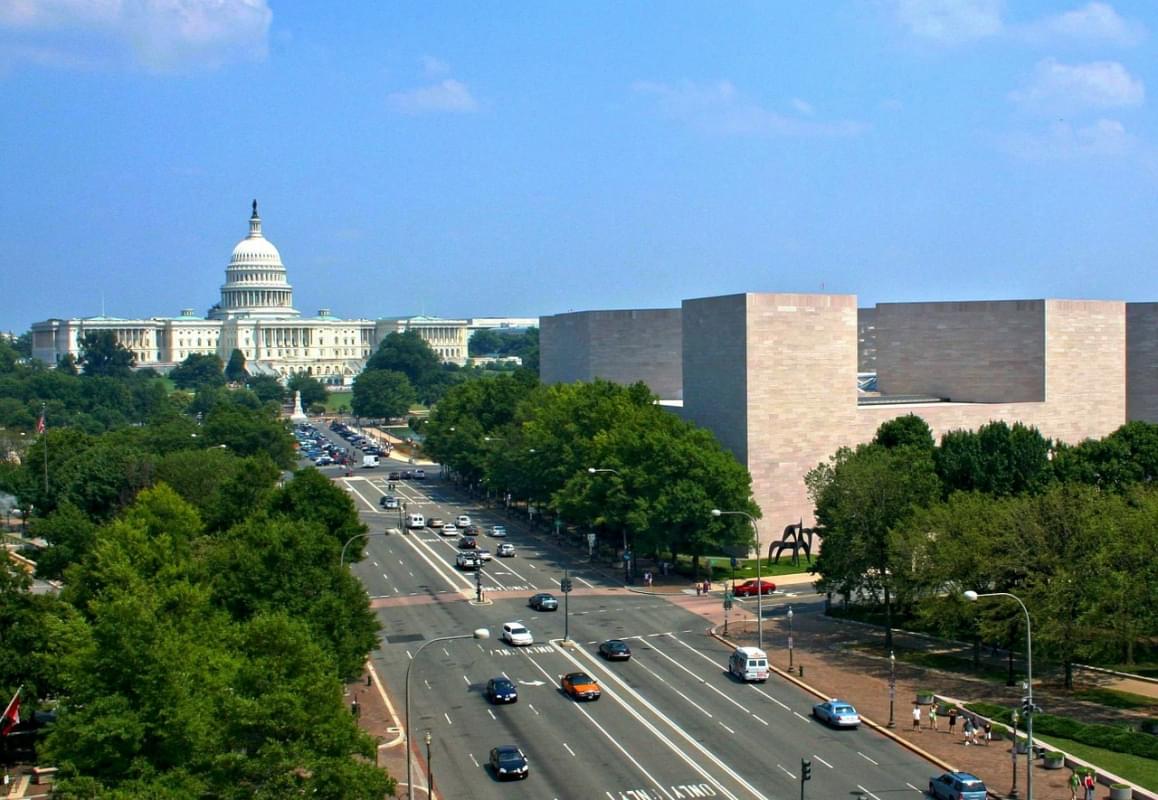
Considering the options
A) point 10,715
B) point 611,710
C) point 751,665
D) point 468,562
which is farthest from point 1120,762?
point 468,562

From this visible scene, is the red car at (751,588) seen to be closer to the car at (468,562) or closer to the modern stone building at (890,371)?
the modern stone building at (890,371)

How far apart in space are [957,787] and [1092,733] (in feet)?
30.3

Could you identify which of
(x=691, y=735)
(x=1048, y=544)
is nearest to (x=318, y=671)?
(x=691, y=735)

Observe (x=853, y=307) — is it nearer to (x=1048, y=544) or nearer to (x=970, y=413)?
(x=970, y=413)

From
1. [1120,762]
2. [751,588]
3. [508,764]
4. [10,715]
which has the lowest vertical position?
[1120,762]

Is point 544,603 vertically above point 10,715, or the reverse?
point 10,715

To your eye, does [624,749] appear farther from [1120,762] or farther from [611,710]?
[1120,762]

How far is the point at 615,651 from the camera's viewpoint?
56781 millimetres

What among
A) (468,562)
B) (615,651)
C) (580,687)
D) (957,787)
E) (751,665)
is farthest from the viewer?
(468,562)

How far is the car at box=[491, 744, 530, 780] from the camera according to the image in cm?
4066

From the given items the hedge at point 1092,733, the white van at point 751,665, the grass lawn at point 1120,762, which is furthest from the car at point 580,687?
the grass lawn at point 1120,762

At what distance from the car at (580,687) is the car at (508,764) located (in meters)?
8.41

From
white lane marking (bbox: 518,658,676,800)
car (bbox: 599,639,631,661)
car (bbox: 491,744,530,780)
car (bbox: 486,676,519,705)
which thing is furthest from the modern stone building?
car (bbox: 491,744,530,780)

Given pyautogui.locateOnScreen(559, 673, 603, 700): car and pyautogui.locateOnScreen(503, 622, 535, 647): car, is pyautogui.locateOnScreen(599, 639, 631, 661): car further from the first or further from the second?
pyautogui.locateOnScreen(559, 673, 603, 700): car
